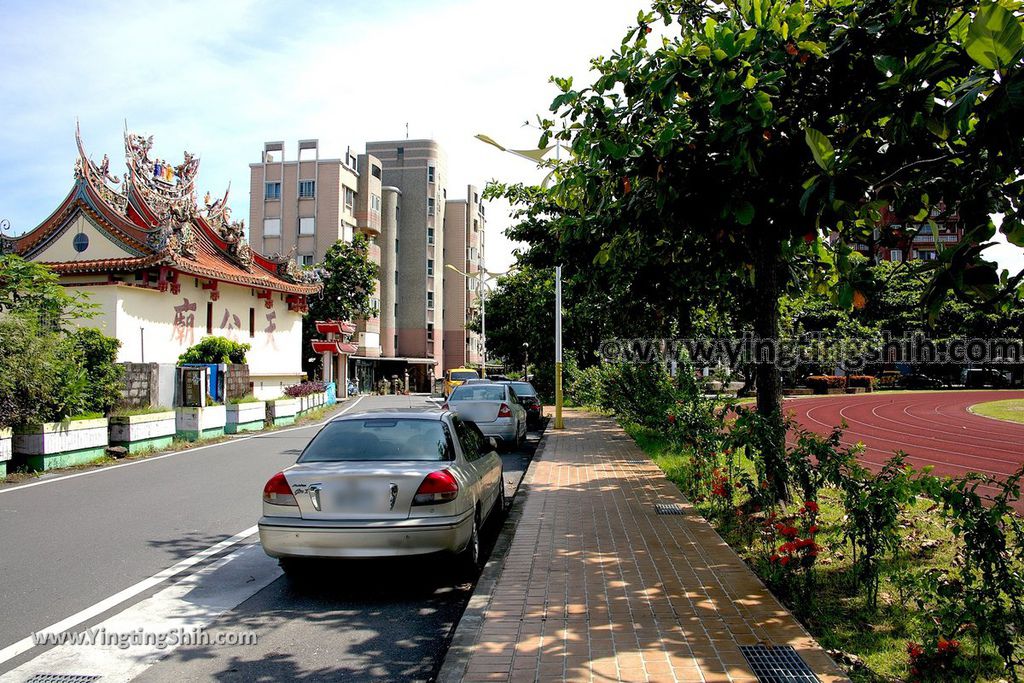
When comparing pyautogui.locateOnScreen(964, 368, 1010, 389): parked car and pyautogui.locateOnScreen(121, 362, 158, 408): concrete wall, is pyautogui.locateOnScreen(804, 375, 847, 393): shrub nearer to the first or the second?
pyautogui.locateOnScreen(964, 368, 1010, 389): parked car

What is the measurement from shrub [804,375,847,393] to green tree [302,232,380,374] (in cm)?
3058

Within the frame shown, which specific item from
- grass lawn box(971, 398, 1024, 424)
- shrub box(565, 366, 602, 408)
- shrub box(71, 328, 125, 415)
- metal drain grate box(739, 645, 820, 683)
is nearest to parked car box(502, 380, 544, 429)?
shrub box(565, 366, 602, 408)

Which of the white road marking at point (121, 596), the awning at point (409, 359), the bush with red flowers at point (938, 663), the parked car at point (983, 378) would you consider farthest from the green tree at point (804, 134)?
the parked car at point (983, 378)

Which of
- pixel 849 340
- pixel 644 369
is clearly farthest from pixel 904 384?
pixel 644 369

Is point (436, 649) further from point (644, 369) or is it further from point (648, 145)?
point (644, 369)

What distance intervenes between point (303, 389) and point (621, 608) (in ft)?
99.6

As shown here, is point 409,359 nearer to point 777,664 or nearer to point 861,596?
point 861,596

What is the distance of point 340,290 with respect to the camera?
4816 cm

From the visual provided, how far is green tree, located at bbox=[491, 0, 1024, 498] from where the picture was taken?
402 centimetres

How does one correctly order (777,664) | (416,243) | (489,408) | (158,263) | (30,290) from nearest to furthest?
(777,664) → (30,290) → (489,408) → (158,263) → (416,243)

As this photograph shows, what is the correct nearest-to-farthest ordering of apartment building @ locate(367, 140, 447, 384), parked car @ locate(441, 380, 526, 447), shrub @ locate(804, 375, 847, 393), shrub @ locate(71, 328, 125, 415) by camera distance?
shrub @ locate(71, 328, 125, 415)
parked car @ locate(441, 380, 526, 447)
shrub @ locate(804, 375, 847, 393)
apartment building @ locate(367, 140, 447, 384)

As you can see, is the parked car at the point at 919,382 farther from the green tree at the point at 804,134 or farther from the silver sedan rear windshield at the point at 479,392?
the green tree at the point at 804,134

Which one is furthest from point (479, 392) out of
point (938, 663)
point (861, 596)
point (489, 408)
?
point (938, 663)

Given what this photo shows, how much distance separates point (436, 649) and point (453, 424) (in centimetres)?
291
